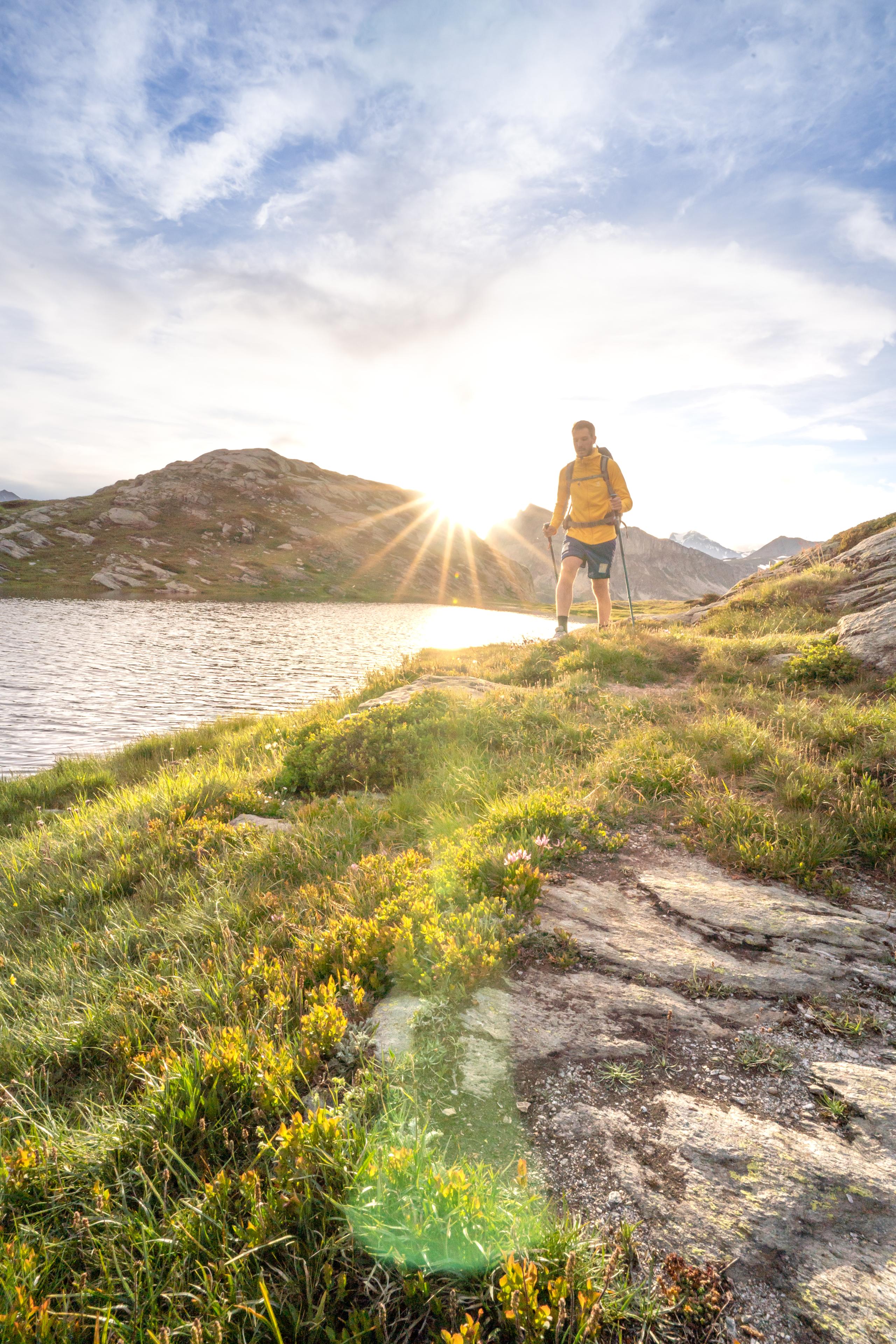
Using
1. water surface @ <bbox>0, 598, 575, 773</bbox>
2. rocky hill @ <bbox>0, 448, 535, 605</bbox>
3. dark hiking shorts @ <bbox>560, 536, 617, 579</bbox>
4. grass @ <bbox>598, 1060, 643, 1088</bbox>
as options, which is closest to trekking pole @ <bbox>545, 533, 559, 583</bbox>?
dark hiking shorts @ <bbox>560, 536, 617, 579</bbox>

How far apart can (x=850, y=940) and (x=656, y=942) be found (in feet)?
3.85

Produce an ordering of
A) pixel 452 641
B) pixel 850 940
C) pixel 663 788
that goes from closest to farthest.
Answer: pixel 850 940, pixel 663 788, pixel 452 641

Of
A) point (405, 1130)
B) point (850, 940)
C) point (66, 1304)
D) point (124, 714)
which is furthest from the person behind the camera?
point (124, 714)

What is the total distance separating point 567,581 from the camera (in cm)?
1440

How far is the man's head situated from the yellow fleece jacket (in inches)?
4.7

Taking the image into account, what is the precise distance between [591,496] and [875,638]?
719 centimetres

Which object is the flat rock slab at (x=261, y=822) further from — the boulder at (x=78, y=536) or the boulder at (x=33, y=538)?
the boulder at (x=78, y=536)

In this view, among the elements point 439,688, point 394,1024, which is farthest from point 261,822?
point 439,688

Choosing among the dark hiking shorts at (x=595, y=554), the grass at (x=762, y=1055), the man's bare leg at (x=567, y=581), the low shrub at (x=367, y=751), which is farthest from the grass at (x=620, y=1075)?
the dark hiking shorts at (x=595, y=554)

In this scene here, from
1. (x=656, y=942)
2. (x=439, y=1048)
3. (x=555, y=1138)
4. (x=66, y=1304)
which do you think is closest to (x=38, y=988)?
(x=66, y=1304)

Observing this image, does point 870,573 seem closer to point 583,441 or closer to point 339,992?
point 583,441

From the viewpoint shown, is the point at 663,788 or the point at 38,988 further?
the point at 663,788

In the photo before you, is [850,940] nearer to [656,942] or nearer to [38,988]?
[656,942]

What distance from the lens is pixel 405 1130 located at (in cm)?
245
